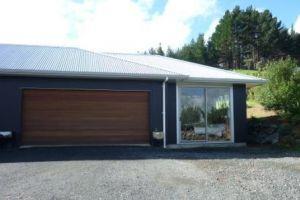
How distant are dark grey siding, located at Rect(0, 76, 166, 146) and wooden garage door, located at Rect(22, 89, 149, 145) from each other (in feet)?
0.69

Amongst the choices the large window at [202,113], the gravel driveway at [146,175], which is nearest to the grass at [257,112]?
the large window at [202,113]

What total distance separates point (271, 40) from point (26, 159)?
44.9 metres

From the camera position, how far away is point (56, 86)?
48.0 ft

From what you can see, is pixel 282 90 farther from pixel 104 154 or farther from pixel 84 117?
pixel 104 154

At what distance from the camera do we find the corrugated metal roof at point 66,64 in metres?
14.2

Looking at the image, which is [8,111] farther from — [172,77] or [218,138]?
[218,138]

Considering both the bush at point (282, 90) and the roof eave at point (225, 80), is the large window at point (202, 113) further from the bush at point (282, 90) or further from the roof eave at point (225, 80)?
the bush at point (282, 90)

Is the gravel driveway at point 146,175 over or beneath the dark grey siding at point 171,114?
beneath

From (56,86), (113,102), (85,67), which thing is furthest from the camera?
(113,102)

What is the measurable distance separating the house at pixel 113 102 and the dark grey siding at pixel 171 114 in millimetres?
36

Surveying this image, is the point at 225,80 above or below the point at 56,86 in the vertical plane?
above

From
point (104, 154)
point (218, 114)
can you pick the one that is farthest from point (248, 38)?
point (104, 154)

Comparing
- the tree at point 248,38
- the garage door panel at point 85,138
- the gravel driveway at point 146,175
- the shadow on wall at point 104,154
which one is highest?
the tree at point 248,38

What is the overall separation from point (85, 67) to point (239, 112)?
6121 mm
